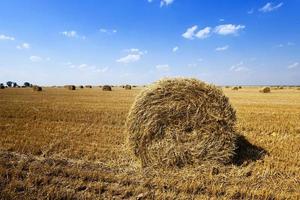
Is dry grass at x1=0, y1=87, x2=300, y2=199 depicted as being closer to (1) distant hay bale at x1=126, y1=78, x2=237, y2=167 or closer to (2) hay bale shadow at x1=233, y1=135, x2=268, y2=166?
(2) hay bale shadow at x1=233, y1=135, x2=268, y2=166

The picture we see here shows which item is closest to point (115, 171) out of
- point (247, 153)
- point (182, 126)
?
point (182, 126)

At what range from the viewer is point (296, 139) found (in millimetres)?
9547

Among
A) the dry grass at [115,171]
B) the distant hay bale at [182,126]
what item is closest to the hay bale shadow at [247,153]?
the dry grass at [115,171]

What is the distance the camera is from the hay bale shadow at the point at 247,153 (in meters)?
7.25

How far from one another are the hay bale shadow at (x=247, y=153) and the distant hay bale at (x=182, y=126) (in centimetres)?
35

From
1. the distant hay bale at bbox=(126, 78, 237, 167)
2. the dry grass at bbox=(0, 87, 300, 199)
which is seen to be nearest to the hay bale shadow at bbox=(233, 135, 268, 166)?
the dry grass at bbox=(0, 87, 300, 199)

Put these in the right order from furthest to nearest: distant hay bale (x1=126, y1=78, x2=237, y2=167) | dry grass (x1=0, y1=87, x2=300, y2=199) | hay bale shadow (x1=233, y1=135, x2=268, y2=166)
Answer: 1. hay bale shadow (x1=233, y1=135, x2=268, y2=166)
2. distant hay bale (x1=126, y1=78, x2=237, y2=167)
3. dry grass (x1=0, y1=87, x2=300, y2=199)

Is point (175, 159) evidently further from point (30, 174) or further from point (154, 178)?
point (30, 174)

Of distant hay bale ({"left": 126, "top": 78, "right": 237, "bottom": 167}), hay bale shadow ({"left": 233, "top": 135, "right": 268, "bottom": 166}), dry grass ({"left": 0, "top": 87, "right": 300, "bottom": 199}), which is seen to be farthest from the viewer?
hay bale shadow ({"left": 233, "top": 135, "right": 268, "bottom": 166})

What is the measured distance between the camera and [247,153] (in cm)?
784

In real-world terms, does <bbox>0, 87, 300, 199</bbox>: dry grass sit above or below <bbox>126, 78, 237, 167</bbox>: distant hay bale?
below

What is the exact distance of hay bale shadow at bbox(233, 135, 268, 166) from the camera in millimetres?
7246

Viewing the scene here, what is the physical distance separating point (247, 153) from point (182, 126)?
6.02 ft

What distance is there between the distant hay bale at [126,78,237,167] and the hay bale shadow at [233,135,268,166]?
35 cm
